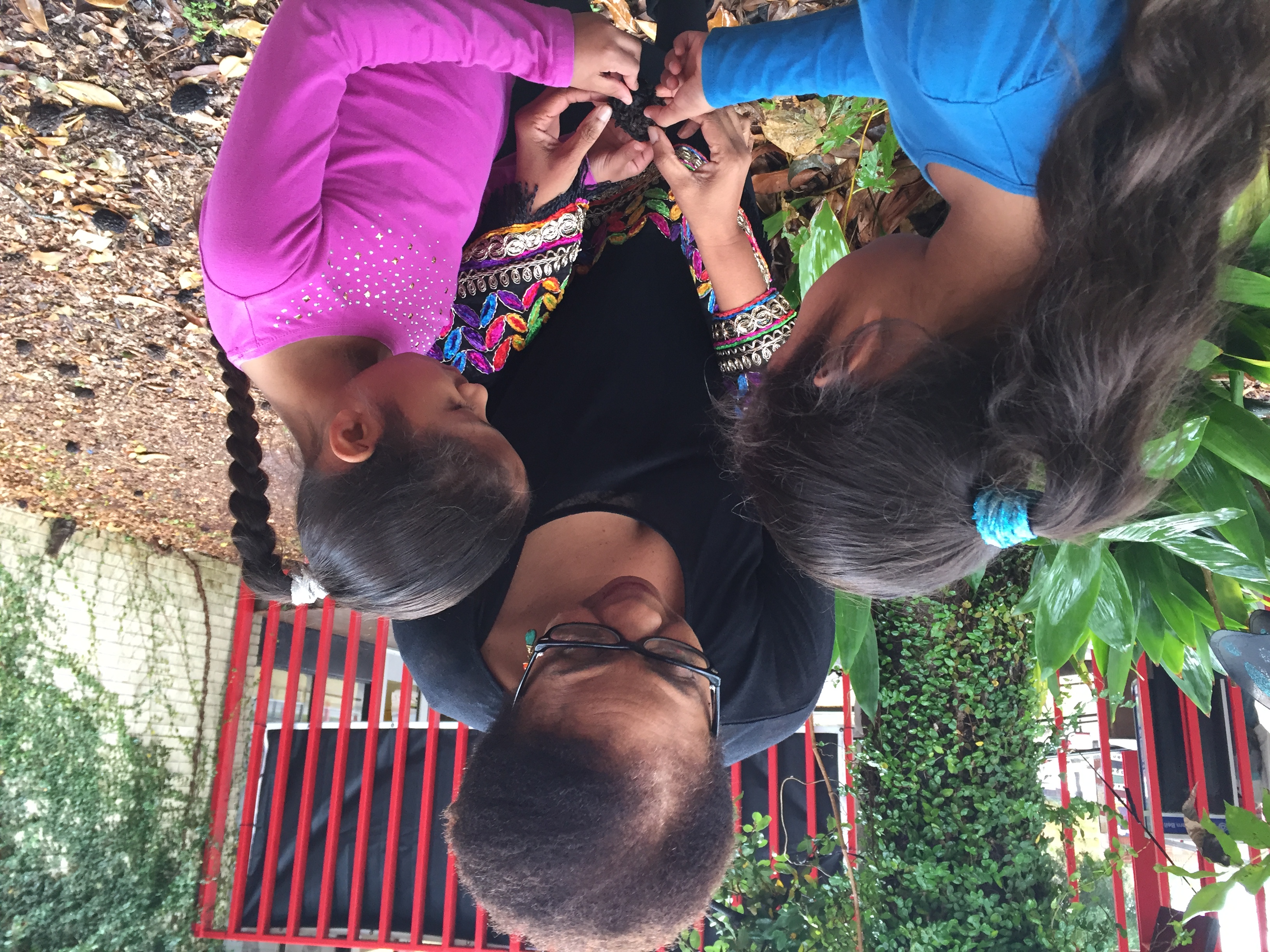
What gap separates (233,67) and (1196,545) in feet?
6.47

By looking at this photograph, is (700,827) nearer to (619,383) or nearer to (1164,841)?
(619,383)

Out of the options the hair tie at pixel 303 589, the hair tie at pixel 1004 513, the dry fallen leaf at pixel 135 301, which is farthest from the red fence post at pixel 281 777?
the hair tie at pixel 1004 513

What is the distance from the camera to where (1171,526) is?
1.12m

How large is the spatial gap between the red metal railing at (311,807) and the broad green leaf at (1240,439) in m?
2.48

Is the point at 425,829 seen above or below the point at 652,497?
below

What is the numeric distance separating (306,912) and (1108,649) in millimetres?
3996

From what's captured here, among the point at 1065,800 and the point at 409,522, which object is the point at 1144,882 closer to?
the point at 1065,800

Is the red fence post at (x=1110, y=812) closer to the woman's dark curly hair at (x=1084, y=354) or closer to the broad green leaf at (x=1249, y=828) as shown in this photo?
the broad green leaf at (x=1249, y=828)

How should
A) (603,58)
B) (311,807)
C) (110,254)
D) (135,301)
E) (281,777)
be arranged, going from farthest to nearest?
(281,777), (311,807), (135,301), (110,254), (603,58)

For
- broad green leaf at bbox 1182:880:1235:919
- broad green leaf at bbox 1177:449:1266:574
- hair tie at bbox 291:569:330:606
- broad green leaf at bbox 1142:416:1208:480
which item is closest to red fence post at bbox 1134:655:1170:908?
broad green leaf at bbox 1182:880:1235:919

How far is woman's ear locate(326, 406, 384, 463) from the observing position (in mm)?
1003

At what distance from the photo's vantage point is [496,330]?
1.25 metres

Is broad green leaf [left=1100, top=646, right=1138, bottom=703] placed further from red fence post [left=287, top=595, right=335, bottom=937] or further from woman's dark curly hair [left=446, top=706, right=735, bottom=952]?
red fence post [left=287, top=595, right=335, bottom=937]

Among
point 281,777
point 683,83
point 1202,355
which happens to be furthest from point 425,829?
point 1202,355
